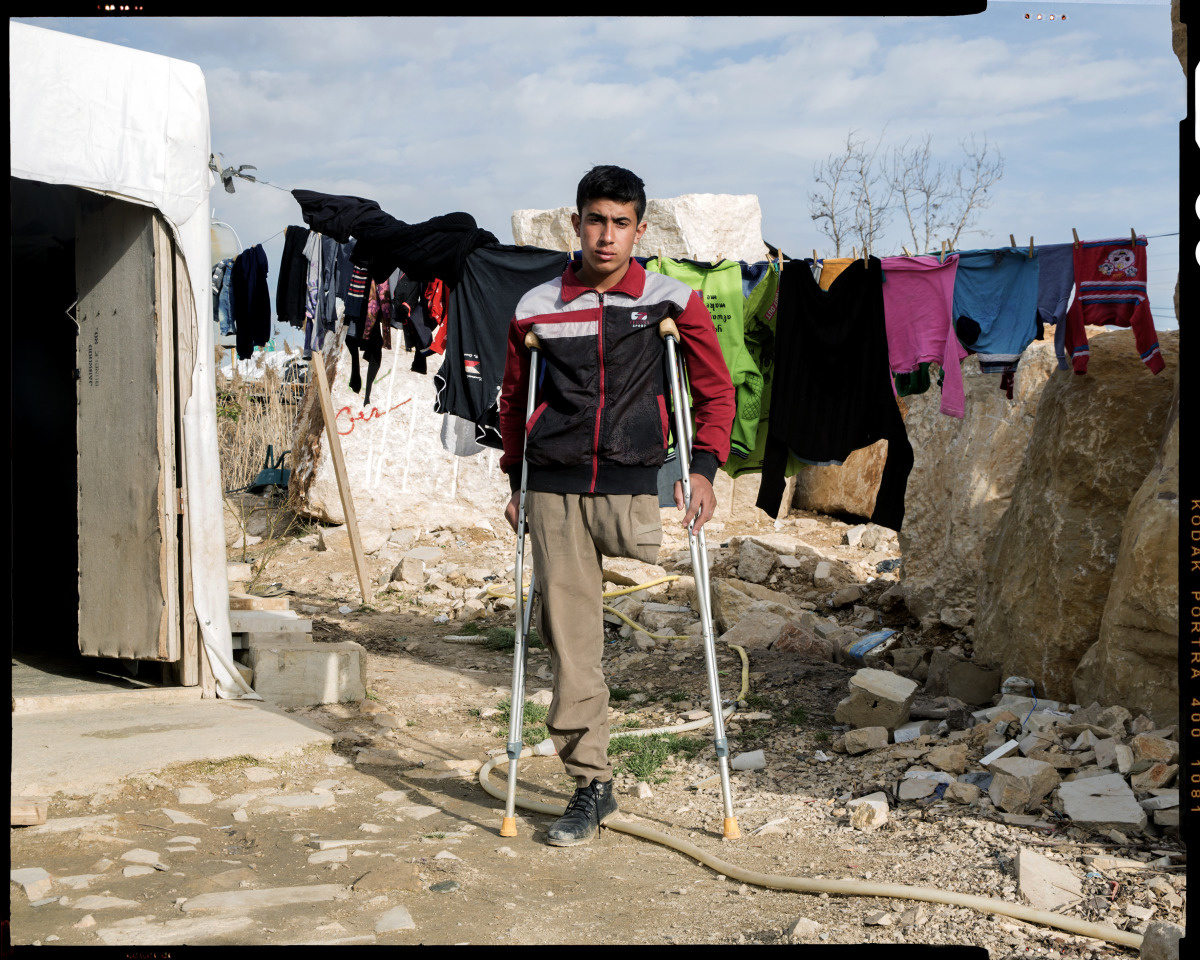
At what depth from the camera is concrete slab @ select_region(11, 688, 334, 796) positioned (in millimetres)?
4711

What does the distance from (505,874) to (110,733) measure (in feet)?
9.07

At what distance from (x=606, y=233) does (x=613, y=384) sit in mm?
592

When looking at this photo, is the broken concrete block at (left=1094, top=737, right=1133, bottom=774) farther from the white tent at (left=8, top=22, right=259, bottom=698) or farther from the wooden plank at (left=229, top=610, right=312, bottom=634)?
the wooden plank at (left=229, top=610, right=312, bottom=634)

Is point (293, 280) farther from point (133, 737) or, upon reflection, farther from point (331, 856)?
point (331, 856)

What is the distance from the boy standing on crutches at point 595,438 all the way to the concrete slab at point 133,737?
2.00m

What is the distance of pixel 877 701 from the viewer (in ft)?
18.2

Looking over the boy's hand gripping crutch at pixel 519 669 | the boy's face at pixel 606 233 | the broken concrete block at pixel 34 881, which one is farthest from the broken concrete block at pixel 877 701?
the broken concrete block at pixel 34 881

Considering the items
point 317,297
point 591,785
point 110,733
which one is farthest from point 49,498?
point 591,785

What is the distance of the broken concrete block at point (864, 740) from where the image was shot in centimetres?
520

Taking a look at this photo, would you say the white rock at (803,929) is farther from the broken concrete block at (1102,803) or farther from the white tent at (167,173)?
the white tent at (167,173)

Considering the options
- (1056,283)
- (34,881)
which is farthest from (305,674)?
(1056,283)

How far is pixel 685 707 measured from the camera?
20.9 feet
